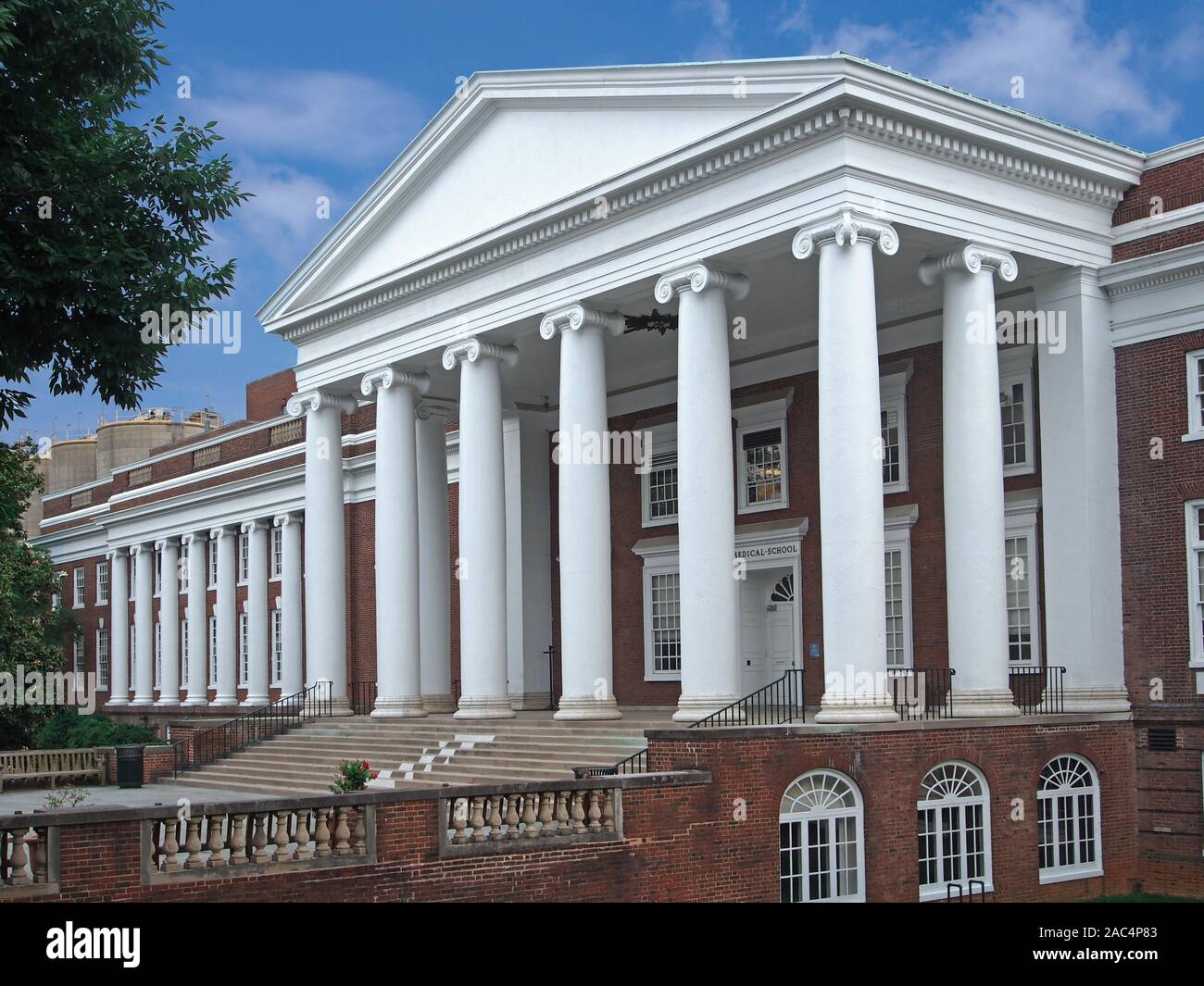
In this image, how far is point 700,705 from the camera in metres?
23.0

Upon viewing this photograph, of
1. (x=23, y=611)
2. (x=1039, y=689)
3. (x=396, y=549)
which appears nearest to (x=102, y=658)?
(x=23, y=611)

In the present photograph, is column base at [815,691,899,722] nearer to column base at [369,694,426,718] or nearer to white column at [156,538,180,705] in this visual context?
column base at [369,694,426,718]

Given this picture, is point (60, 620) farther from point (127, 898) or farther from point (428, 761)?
point (127, 898)

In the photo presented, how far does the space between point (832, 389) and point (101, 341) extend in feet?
34.6

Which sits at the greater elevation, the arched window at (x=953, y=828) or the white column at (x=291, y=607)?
the white column at (x=291, y=607)

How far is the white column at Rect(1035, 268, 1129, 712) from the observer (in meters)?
24.0

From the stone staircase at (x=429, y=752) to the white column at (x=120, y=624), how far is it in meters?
24.6

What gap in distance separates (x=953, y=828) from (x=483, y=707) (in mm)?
10173

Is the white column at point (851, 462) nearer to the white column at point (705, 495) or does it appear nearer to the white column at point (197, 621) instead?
the white column at point (705, 495)

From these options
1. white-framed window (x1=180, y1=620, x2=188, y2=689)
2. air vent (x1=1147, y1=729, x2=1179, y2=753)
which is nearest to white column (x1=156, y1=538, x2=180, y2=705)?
white-framed window (x1=180, y1=620, x2=188, y2=689)

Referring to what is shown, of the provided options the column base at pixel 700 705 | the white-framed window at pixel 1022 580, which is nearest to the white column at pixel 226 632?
the column base at pixel 700 705

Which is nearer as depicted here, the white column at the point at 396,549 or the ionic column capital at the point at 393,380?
the white column at the point at 396,549

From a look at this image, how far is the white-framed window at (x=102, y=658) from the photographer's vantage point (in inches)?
2333

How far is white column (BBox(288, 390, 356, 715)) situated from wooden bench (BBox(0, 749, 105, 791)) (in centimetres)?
849
